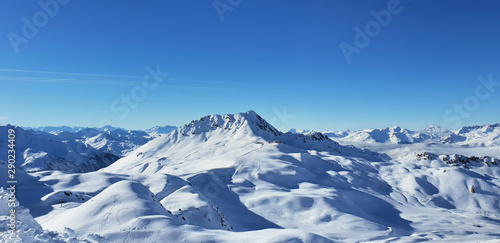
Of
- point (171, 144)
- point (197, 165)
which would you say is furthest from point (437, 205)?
point (171, 144)

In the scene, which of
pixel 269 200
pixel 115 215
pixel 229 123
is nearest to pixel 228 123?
pixel 229 123

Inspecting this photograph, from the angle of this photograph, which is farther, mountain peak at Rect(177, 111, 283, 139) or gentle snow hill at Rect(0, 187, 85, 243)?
mountain peak at Rect(177, 111, 283, 139)

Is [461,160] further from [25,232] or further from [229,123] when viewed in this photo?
[25,232]

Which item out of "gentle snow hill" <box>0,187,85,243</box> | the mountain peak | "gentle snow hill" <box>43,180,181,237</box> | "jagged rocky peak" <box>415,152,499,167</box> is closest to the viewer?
"gentle snow hill" <box>0,187,85,243</box>

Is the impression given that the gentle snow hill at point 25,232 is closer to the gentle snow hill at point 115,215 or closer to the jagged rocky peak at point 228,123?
the gentle snow hill at point 115,215

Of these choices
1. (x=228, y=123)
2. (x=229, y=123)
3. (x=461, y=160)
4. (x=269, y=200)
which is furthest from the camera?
(x=228, y=123)

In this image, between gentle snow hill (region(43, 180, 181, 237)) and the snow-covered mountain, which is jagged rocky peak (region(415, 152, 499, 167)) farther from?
gentle snow hill (region(43, 180, 181, 237))

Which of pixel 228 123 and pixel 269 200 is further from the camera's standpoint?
pixel 228 123

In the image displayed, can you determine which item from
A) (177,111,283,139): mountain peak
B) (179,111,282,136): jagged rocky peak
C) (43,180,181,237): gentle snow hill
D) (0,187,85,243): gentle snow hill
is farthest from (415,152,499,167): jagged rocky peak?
(0,187,85,243): gentle snow hill

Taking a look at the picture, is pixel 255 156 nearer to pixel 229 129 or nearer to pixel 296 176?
pixel 296 176
